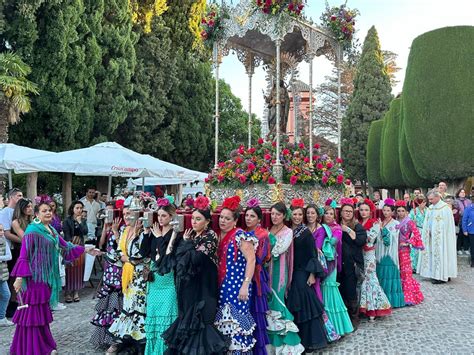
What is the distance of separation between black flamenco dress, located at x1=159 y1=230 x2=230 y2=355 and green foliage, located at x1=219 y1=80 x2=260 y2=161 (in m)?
21.5

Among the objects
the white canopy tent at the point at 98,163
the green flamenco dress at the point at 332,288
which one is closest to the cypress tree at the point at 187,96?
the white canopy tent at the point at 98,163

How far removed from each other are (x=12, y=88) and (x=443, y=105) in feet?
48.2

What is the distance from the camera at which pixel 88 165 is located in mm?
9820

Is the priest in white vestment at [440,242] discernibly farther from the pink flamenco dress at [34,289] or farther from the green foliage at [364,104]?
the green foliage at [364,104]

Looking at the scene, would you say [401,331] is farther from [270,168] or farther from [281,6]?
[281,6]

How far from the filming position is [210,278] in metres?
4.32

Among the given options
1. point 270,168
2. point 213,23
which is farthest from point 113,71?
point 270,168

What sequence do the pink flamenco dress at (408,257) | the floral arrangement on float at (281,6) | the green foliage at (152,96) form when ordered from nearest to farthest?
the pink flamenco dress at (408,257) < the floral arrangement on float at (281,6) < the green foliage at (152,96)

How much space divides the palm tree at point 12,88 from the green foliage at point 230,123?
1354 cm

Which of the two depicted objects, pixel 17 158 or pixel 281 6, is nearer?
pixel 281 6

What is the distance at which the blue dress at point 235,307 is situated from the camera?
14.1 ft

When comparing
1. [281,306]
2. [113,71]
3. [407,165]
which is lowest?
[281,306]

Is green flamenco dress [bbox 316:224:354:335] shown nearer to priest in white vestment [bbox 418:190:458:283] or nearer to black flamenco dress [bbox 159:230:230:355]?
black flamenco dress [bbox 159:230:230:355]

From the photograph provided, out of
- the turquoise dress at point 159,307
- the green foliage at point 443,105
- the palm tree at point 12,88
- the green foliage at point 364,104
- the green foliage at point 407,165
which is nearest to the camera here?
the turquoise dress at point 159,307
